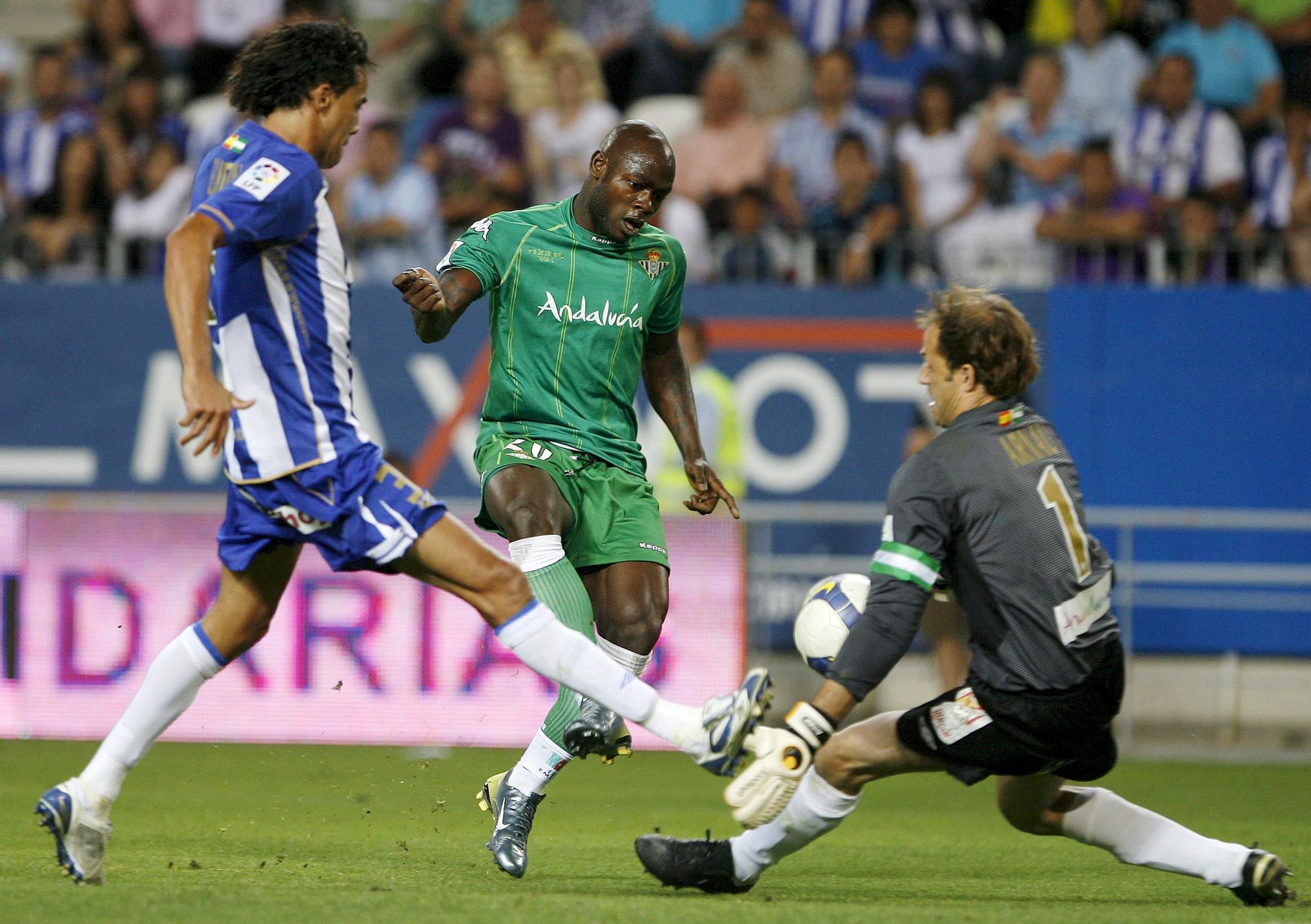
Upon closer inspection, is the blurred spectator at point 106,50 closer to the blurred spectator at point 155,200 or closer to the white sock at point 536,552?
the blurred spectator at point 155,200

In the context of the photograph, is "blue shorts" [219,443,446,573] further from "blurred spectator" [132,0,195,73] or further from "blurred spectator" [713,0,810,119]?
"blurred spectator" [132,0,195,73]

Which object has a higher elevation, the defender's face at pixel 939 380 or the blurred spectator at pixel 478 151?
the blurred spectator at pixel 478 151

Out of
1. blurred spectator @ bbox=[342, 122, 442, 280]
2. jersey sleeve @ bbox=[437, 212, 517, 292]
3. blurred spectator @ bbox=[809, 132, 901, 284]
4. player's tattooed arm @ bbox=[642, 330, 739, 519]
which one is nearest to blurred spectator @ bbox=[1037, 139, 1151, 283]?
blurred spectator @ bbox=[809, 132, 901, 284]

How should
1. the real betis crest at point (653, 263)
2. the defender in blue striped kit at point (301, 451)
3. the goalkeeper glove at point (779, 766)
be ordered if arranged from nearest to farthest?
the goalkeeper glove at point (779, 766) → the defender in blue striped kit at point (301, 451) → the real betis crest at point (653, 263)

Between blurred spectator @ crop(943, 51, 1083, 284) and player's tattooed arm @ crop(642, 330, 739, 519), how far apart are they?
20.3 ft

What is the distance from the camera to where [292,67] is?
5.09 meters

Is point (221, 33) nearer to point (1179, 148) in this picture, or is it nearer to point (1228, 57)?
point (1179, 148)

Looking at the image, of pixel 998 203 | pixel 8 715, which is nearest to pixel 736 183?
pixel 998 203

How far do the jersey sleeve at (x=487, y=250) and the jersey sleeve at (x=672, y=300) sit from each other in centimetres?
55

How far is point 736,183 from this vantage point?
43.3 feet

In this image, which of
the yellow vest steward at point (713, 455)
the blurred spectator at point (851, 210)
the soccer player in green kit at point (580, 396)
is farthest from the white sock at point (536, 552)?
the blurred spectator at point (851, 210)

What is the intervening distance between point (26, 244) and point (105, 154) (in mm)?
1073

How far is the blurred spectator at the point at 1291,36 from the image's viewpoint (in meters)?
13.5

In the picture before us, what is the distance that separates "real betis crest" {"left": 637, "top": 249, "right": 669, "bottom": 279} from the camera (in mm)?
6238
